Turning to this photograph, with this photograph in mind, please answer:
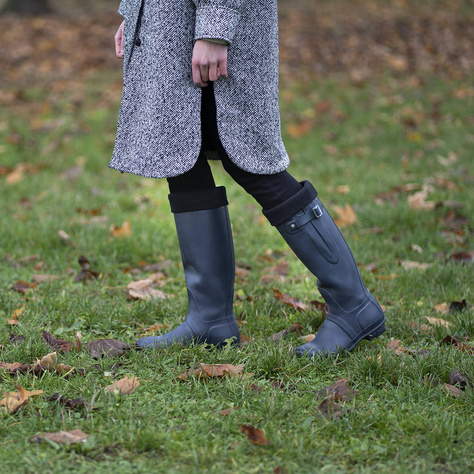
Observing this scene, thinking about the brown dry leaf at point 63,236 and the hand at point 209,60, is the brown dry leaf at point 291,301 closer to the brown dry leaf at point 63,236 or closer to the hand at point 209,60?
the hand at point 209,60

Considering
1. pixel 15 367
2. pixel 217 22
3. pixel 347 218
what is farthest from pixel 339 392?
pixel 347 218

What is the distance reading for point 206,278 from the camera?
7.43 ft

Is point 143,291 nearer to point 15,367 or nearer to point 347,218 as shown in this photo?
point 15,367

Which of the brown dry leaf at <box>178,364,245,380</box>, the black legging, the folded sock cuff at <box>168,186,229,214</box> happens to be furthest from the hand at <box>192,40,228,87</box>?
the brown dry leaf at <box>178,364,245,380</box>

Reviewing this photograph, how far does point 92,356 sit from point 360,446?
102cm

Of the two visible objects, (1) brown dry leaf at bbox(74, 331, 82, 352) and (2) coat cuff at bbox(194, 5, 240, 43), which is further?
(1) brown dry leaf at bbox(74, 331, 82, 352)

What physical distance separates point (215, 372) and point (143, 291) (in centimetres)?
92

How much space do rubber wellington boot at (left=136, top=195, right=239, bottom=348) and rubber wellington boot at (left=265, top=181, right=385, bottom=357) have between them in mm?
233

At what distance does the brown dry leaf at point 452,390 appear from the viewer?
6.23 feet

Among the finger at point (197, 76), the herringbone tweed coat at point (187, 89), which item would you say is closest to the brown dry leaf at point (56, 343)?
the herringbone tweed coat at point (187, 89)

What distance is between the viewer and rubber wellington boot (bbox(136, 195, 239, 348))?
88.1 inches

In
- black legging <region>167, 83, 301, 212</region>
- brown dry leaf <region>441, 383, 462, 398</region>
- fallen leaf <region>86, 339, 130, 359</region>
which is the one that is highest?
black legging <region>167, 83, 301, 212</region>

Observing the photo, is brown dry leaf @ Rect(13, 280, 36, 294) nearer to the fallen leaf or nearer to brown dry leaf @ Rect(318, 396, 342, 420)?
the fallen leaf

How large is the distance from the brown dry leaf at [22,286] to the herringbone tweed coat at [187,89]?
114cm
